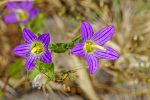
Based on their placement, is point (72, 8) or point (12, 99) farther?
point (72, 8)

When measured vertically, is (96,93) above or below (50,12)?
below

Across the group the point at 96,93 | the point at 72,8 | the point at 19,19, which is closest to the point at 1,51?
the point at 19,19

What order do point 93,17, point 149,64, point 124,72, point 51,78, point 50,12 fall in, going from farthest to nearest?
point 50,12, point 93,17, point 124,72, point 149,64, point 51,78

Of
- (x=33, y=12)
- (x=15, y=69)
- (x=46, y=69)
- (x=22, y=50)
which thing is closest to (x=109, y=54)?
(x=46, y=69)

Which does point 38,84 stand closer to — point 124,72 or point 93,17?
point 124,72

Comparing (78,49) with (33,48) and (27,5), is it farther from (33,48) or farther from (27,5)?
(27,5)

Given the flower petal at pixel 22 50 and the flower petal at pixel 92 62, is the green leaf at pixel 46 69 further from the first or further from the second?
the flower petal at pixel 92 62
